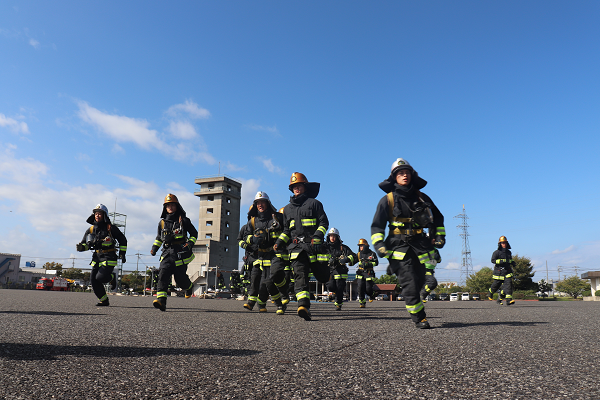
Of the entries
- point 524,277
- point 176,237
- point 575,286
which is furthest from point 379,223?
point 575,286

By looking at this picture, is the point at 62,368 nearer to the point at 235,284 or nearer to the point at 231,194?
the point at 235,284

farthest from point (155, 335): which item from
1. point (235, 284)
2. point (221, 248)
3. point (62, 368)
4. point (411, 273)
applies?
point (221, 248)

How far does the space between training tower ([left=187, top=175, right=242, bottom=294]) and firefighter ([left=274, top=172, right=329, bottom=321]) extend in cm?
6510

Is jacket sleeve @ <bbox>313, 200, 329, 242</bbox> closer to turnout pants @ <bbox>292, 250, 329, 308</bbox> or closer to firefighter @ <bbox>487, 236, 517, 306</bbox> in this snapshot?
turnout pants @ <bbox>292, 250, 329, 308</bbox>

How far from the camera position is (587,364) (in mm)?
2730

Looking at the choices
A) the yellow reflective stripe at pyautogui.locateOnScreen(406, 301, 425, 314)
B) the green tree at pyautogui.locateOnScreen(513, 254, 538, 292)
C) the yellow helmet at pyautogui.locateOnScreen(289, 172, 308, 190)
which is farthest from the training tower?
the yellow reflective stripe at pyautogui.locateOnScreen(406, 301, 425, 314)

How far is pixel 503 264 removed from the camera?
13.8 metres

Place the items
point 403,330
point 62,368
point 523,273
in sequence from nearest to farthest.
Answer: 1. point 62,368
2. point 403,330
3. point 523,273

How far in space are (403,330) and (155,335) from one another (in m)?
2.80

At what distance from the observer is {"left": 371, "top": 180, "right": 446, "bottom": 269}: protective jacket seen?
5523mm

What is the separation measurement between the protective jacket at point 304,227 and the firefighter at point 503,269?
9.18m

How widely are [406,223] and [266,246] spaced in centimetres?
391

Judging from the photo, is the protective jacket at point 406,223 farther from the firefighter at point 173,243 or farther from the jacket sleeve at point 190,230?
the jacket sleeve at point 190,230

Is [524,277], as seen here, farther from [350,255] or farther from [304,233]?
[304,233]
